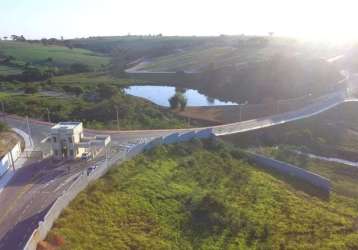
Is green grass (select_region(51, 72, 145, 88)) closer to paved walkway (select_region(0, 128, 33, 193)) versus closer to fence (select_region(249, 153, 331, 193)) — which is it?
paved walkway (select_region(0, 128, 33, 193))

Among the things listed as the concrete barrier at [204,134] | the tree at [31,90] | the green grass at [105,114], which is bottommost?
the tree at [31,90]

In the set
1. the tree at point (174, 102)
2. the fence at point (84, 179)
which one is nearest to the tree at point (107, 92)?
the tree at point (174, 102)

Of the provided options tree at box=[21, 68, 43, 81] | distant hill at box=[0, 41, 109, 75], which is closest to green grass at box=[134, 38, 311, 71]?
distant hill at box=[0, 41, 109, 75]

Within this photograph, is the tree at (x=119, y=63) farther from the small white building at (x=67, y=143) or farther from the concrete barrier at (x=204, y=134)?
the small white building at (x=67, y=143)

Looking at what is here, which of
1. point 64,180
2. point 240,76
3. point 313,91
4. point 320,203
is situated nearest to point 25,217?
point 64,180

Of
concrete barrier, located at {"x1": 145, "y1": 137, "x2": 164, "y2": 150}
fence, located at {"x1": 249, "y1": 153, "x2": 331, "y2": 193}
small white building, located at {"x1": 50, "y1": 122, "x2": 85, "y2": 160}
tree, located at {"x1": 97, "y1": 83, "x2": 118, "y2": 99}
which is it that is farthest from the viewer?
tree, located at {"x1": 97, "y1": 83, "x2": 118, "y2": 99}

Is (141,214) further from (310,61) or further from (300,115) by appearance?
(310,61)

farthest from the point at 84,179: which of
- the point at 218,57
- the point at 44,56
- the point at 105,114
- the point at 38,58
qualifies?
the point at 44,56
